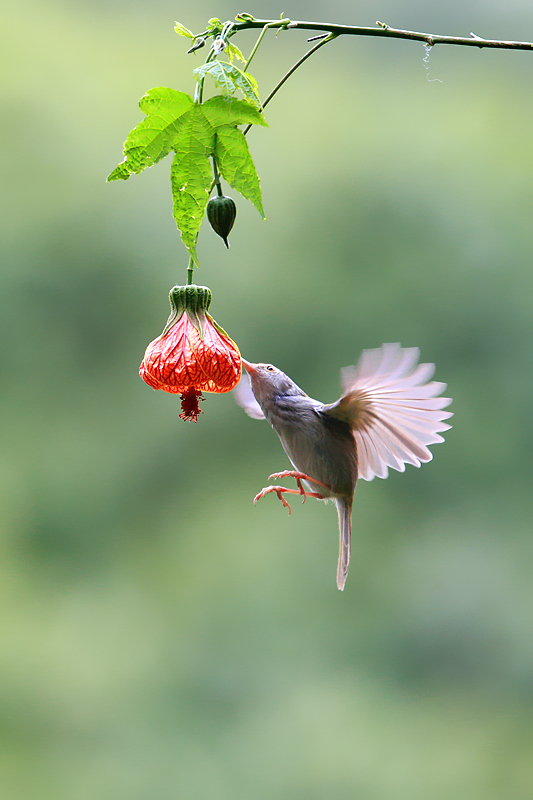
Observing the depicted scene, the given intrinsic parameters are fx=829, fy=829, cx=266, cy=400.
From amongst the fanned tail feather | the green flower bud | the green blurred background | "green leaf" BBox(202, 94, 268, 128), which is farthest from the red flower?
the green blurred background

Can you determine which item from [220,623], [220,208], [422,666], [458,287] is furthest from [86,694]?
[220,208]

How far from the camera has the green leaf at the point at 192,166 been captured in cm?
67

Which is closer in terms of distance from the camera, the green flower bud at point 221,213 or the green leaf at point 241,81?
the green leaf at point 241,81

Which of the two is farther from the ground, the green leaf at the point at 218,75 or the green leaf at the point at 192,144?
the green leaf at the point at 218,75

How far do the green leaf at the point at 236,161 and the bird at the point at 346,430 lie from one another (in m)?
0.26

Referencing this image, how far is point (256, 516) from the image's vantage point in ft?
12.3

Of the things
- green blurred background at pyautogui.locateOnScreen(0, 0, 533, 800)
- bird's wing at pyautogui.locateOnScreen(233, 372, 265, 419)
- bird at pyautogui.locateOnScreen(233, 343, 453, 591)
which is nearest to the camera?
bird at pyautogui.locateOnScreen(233, 343, 453, 591)

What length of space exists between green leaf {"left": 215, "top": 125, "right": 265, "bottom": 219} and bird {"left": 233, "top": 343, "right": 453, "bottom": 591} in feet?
0.86

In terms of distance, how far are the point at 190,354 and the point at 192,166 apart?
0.19 metres

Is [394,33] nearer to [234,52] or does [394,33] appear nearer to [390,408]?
[234,52]

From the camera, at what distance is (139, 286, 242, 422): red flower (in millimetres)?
803

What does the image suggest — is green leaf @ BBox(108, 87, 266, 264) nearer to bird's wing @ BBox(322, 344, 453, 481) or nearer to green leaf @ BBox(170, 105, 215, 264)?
green leaf @ BBox(170, 105, 215, 264)

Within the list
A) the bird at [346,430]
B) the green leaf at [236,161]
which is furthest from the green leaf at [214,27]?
the bird at [346,430]

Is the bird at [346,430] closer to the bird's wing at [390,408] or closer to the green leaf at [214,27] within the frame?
the bird's wing at [390,408]
